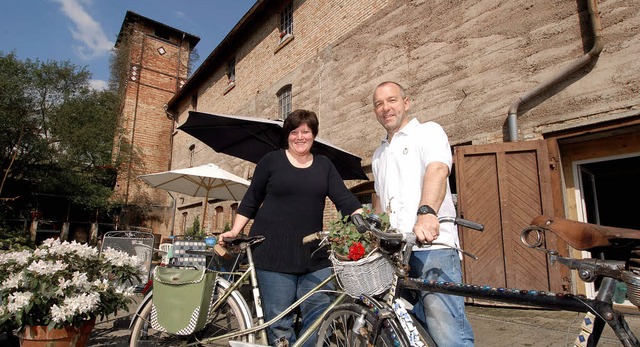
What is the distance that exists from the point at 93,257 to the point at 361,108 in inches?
266

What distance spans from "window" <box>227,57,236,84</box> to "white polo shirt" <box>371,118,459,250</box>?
560 inches

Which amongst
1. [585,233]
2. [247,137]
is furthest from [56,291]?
[247,137]

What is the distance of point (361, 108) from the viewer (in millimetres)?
8961

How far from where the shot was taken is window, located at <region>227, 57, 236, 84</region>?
51.3 feet

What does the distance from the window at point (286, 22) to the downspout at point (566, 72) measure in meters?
7.96

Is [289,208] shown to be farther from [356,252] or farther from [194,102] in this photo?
[194,102]

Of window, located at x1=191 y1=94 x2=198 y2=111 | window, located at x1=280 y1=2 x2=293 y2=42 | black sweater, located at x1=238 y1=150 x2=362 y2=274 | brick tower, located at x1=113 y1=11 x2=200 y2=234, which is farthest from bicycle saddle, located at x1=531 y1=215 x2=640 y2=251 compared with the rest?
brick tower, located at x1=113 y1=11 x2=200 y2=234

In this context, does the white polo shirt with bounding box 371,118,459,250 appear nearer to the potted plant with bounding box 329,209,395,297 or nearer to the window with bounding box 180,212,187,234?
the potted plant with bounding box 329,209,395,297

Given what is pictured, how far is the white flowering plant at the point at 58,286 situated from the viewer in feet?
9.04

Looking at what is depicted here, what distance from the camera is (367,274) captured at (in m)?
1.81

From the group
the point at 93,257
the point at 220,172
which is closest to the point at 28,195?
the point at 220,172

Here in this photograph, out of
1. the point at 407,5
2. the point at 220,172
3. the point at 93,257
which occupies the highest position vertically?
the point at 407,5

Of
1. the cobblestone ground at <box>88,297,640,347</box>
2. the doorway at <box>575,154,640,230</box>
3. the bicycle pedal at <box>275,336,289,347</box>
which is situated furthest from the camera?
the doorway at <box>575,154,640,230</box>

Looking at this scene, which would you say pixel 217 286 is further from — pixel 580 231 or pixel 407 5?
pixel 407 5
